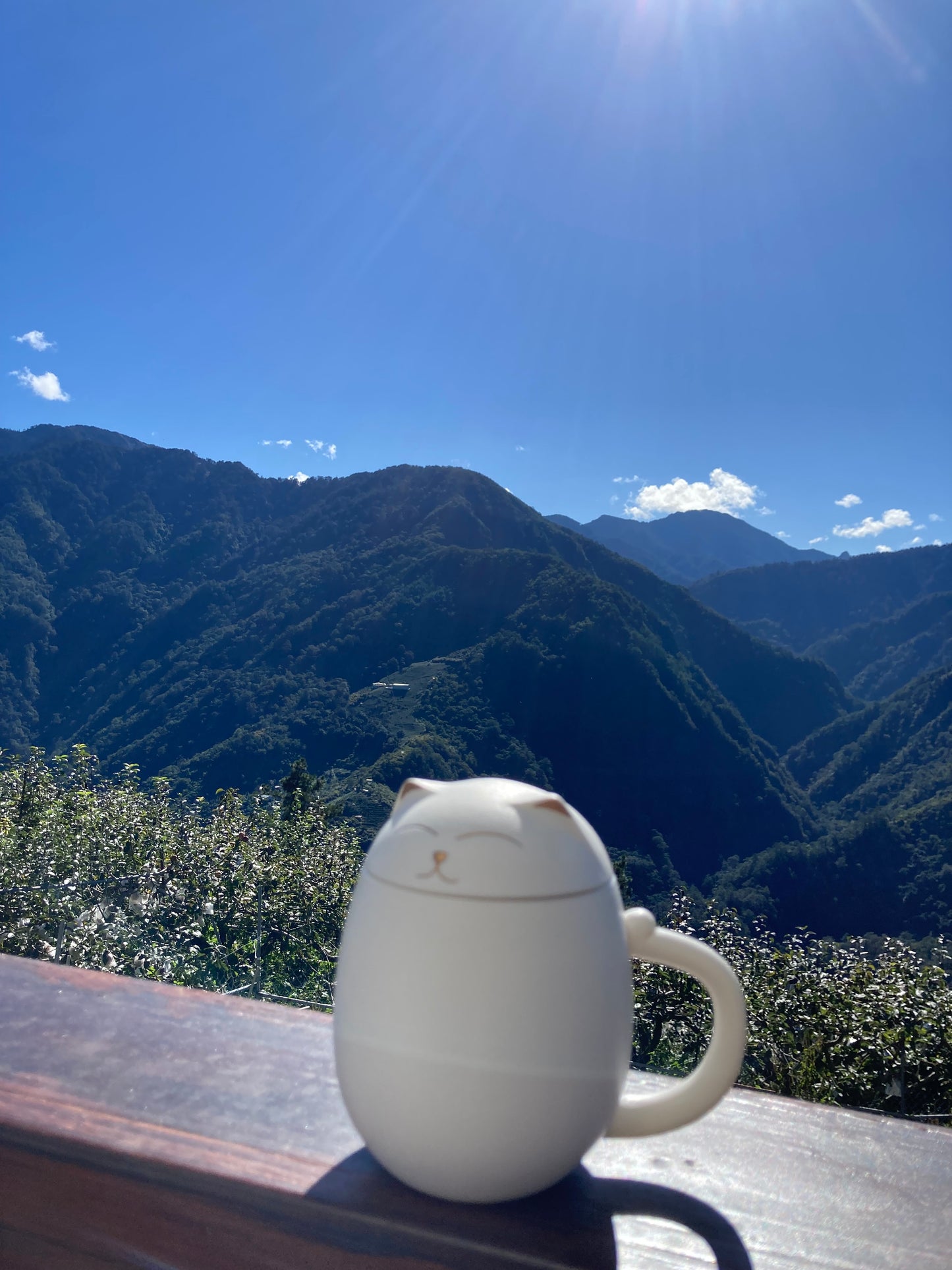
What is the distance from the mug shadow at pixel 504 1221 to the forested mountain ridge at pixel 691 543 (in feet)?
362

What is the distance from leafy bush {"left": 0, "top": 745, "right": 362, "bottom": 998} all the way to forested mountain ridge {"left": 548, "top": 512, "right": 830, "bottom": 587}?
350 ft

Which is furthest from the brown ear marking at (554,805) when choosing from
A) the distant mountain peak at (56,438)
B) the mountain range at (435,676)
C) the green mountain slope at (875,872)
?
the distant mountain peak at (56,438)

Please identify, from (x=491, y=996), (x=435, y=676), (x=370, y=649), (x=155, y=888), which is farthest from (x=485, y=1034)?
(x=370, y=649)

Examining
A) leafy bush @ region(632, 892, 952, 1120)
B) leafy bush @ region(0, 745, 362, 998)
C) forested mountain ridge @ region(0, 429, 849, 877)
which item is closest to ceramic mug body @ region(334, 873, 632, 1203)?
leafy bush @ region(632, 892, 952, 1120)

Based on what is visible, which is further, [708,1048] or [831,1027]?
[831,1027]

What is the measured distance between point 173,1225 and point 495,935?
0.28 m

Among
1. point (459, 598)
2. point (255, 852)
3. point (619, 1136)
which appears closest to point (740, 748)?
point (459, 598)

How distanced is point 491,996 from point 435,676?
45.4 m

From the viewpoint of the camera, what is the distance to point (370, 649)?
5091 cm

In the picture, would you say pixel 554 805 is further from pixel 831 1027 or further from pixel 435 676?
pixel 435 676

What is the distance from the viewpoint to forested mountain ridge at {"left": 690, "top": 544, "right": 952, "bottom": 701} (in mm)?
79500

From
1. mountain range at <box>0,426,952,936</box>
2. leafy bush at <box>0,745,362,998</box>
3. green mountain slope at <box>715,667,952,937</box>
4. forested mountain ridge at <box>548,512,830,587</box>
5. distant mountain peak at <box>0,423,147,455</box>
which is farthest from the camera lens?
forested mountain ridge at <box>548,512,830,587</box>

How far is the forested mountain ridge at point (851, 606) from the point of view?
79500 millimetres

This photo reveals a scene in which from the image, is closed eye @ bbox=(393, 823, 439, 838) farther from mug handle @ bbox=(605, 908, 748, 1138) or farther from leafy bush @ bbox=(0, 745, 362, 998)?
leafy bush @ bbox=(0, 745, 362, 998)
